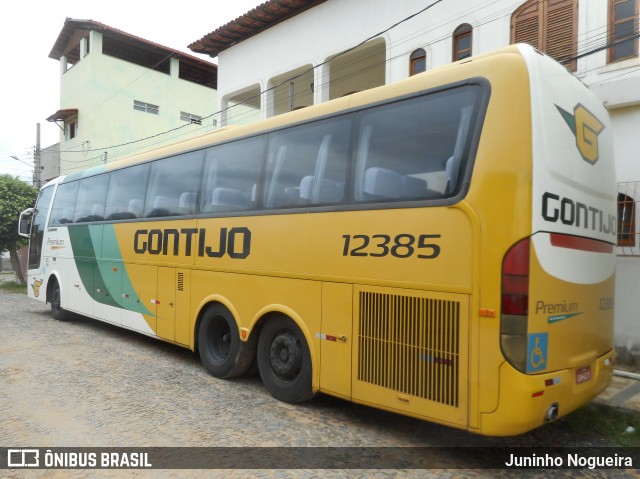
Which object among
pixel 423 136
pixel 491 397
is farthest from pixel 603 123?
pixel 491 397

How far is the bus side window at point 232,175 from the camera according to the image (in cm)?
571

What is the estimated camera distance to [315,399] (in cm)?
542

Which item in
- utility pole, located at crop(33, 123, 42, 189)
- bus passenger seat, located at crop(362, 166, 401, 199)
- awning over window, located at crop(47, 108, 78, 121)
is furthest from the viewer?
utility pole, located at crop(33, 123, 42, 189)

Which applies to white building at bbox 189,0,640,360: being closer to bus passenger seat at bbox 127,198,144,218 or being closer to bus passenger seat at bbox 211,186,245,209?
bus passenger seat at bbox 211,186,245,209

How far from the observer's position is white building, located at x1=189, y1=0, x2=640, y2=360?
717cm

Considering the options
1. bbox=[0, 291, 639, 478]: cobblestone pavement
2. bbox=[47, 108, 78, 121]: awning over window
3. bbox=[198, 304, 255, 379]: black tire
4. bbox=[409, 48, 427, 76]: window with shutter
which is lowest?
bbox=[0, 291, 639, 478]: cobblestone pavement

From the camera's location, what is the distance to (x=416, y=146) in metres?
4.12

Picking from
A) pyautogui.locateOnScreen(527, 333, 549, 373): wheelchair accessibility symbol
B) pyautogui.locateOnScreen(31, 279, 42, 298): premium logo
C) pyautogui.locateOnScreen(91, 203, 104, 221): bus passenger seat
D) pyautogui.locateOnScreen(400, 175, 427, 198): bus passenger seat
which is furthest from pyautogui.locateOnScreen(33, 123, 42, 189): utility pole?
pyautogui.locateOnScreen(527, 333, 549, 373): wheelchair accessibility symbol

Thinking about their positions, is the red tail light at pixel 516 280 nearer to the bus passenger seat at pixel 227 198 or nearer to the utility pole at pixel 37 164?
the bus passenger seat at pixel 227 198

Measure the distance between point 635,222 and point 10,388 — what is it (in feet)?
27.7

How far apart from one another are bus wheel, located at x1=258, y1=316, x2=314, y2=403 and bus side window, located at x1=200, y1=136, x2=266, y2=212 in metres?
1.48

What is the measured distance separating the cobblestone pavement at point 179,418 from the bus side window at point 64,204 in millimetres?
4096

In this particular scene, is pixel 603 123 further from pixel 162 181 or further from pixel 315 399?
pixel 162 181

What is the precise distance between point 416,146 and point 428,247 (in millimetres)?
896
